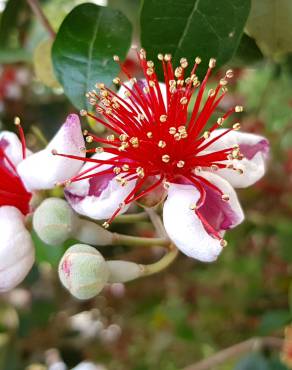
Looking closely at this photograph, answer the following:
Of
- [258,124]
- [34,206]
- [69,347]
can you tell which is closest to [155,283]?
[69,347]

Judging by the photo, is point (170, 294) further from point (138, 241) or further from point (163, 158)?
point (163, 158)

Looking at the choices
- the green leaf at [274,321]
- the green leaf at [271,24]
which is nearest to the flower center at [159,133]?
the green leaf at [271,24]

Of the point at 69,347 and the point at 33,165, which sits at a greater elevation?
the point at 33,165

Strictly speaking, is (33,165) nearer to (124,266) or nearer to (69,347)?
(124,266)

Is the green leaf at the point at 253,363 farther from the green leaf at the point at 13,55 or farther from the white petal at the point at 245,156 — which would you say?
the green leaf at the point at 13,55

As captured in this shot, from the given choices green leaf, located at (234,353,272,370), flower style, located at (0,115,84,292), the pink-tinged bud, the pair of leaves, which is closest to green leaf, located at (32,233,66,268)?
flower style, located at (0,115,84,292)

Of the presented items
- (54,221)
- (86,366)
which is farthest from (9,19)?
(86,366)
